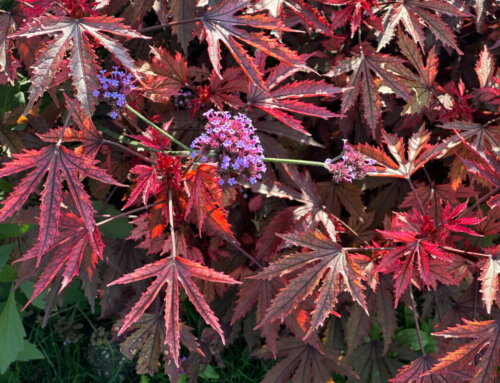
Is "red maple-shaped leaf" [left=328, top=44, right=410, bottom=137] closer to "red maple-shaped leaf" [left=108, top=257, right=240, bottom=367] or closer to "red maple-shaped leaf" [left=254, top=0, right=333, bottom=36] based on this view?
"red maple-shaped leaf" [left=254, top=0, right=333, bottom=36]

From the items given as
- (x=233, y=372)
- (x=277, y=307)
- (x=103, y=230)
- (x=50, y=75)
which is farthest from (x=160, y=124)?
(x=233, y=372)

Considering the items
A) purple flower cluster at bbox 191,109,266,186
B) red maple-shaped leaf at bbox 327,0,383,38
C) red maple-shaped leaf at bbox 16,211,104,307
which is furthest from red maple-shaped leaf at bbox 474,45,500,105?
red maple-shaped leaf at bbox 16,211,104,307

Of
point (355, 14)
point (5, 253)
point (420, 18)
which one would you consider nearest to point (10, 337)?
point (5, 253)

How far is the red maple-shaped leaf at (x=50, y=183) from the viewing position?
1.23 meters

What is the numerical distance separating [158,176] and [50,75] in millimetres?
488

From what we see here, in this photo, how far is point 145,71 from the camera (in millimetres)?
1737

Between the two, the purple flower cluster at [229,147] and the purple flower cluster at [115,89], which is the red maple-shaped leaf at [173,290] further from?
the purple flower cluster at [115,89]

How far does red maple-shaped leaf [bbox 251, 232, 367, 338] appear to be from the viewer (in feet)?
4.88

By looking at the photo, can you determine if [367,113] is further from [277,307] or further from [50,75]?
[50,75]

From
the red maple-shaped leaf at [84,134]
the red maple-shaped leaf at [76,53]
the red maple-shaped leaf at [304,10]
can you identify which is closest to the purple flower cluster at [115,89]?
the red maple-shaped leaf at [84,134]

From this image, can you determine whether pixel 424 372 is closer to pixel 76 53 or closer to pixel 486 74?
pixel 486 74

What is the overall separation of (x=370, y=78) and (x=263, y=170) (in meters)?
0.69

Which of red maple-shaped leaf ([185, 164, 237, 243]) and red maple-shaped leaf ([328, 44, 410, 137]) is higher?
red maple-shaped leaf ([328, 44, 410, 137])

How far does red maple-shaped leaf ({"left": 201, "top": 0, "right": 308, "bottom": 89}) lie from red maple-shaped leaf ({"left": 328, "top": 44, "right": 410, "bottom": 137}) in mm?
519
